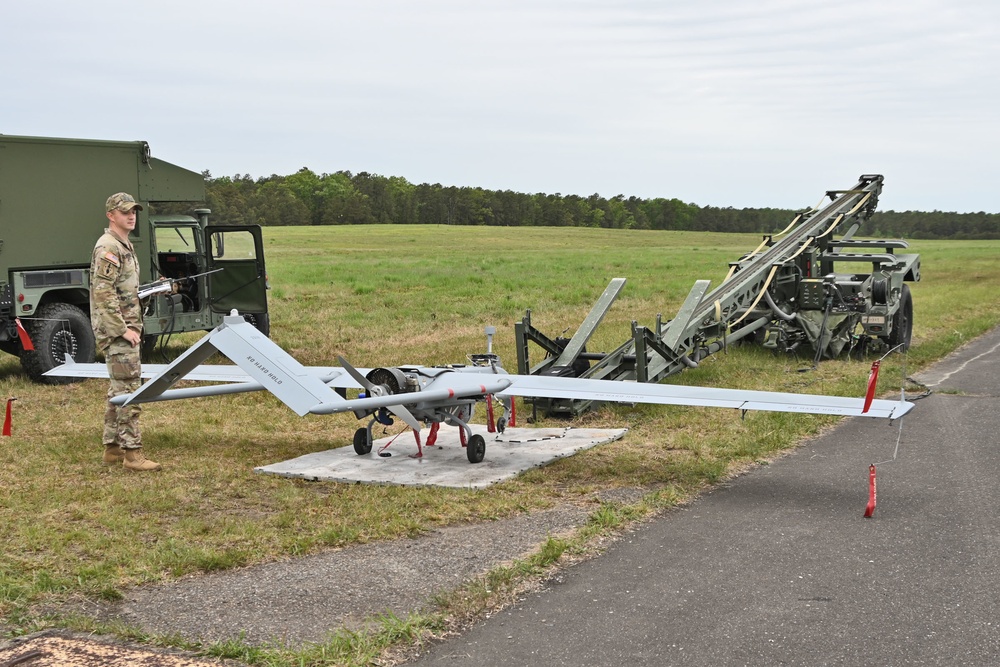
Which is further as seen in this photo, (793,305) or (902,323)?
(793,305)

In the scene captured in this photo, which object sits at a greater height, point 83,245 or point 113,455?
point 83,245

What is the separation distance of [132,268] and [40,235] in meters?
5.18

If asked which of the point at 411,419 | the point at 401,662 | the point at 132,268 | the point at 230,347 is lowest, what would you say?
the point at 401,662

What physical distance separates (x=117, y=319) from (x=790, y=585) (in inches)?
213

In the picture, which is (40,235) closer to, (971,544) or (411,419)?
(411,419)

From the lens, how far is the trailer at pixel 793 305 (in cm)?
1078

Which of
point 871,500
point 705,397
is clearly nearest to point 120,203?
point 705,397

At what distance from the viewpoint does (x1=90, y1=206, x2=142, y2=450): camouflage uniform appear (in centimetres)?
805

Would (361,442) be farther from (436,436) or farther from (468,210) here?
(468,210)

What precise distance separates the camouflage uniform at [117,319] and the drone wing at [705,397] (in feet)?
9.58

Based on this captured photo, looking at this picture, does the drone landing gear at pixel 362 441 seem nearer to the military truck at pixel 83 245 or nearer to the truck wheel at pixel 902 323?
the military truck at pixel 83 245

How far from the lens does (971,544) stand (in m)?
6.09

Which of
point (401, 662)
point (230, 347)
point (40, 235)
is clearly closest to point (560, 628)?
point (401, 662)

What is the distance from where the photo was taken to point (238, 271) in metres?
15.3
